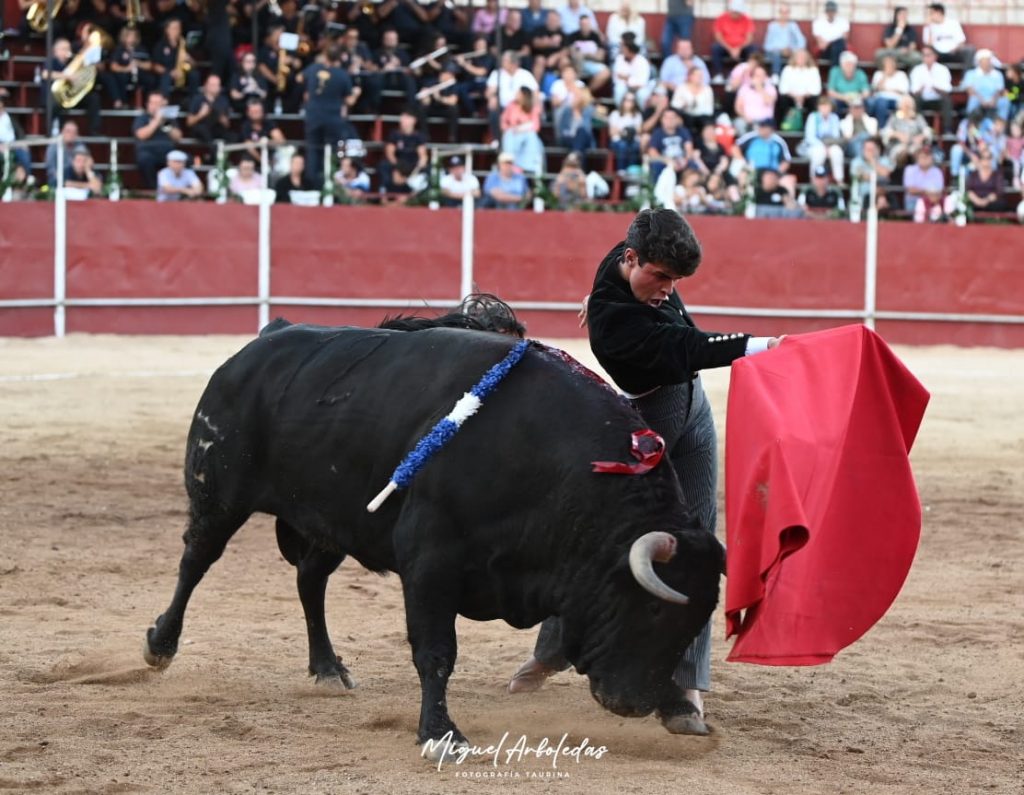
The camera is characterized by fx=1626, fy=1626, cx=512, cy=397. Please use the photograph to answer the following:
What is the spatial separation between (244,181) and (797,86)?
6.27 meters

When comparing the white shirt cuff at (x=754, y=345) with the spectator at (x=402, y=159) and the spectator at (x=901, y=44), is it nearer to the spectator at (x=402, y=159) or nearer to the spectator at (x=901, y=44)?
the spectator at (x=402, y=159)

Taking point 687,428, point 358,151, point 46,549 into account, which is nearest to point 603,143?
point 358,151

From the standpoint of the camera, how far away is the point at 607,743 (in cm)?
420

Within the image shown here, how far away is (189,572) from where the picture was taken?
15.8ft

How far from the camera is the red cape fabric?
395cm

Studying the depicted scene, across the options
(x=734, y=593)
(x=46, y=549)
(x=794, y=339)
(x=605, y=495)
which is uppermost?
(x=794, y=339)

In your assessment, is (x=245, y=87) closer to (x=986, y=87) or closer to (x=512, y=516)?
(x=986, y=87)

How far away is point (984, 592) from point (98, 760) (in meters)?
3.62

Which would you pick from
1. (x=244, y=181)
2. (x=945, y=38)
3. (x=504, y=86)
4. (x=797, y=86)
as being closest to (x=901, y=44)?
(x=945, y=38)

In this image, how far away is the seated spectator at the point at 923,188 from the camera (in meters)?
16.3

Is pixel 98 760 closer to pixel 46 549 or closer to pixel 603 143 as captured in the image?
pixel 46 549

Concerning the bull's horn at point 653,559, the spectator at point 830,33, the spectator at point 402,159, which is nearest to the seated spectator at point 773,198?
the spectator at point 830,33

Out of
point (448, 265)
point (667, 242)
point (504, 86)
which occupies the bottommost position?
point (448, 265)

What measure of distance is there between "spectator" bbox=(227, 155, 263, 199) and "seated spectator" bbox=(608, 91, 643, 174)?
146 inches
